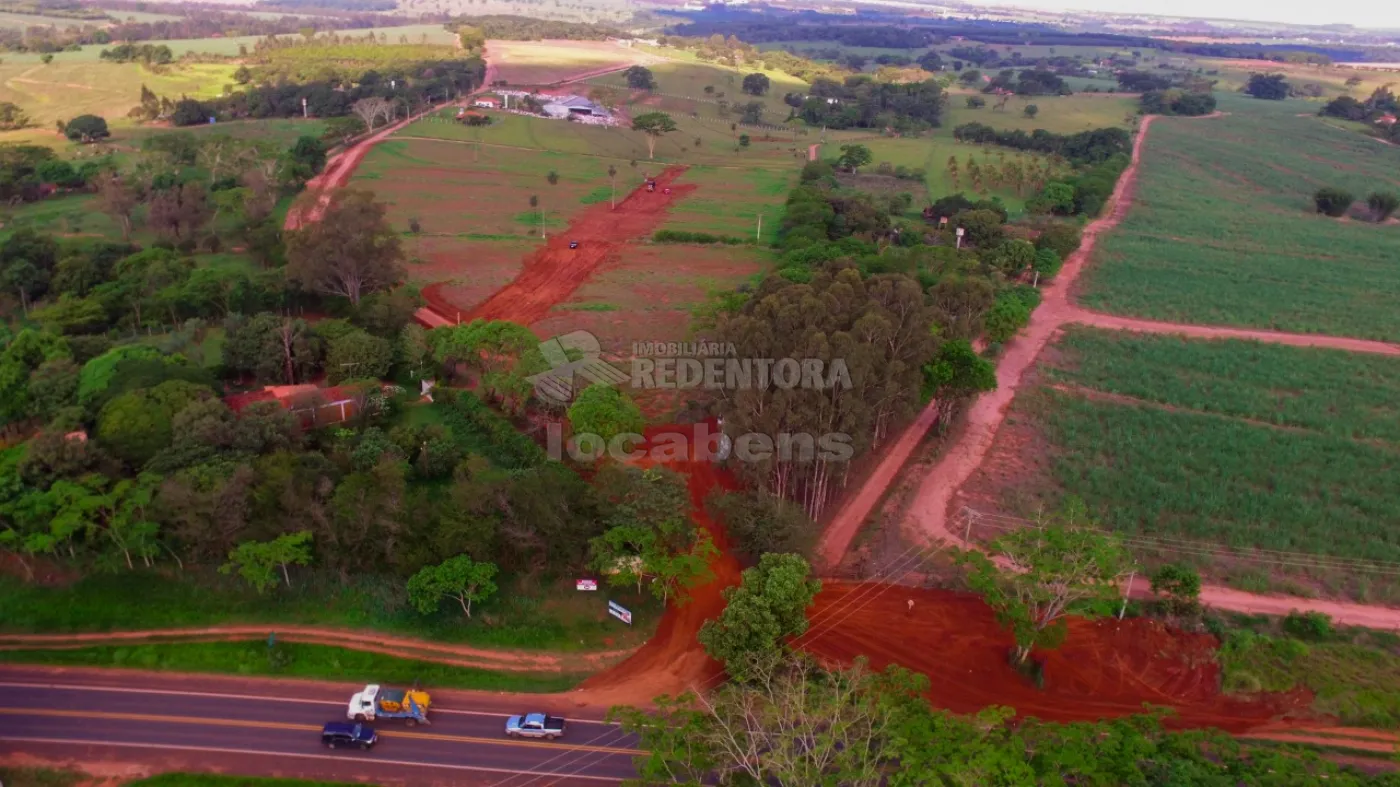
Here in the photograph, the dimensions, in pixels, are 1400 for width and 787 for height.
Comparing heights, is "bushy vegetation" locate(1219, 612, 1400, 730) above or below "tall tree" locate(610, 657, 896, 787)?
below

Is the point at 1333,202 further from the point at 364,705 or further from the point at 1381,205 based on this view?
the point at 364,705

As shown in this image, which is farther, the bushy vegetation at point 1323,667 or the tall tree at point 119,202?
the tall tree at point 119,202

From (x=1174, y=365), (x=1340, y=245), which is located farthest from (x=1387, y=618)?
(x=1340, y=245)

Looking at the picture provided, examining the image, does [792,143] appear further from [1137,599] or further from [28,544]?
[28,544]

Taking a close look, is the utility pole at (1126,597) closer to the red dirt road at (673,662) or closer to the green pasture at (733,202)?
the red dirt road at (673,662)

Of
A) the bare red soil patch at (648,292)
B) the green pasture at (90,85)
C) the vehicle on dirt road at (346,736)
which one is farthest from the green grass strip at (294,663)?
the green pasture at (90,85)

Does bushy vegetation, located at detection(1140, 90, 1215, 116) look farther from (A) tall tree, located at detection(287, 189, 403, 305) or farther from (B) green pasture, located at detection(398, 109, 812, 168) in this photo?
(A) tall tree, located at detection(287, 189, 403, 305)

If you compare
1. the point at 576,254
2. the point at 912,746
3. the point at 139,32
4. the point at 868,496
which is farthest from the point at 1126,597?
the point at 139,32

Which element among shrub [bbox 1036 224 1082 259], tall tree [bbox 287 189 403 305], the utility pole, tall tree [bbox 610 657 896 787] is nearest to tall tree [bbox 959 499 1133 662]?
the utility pole
